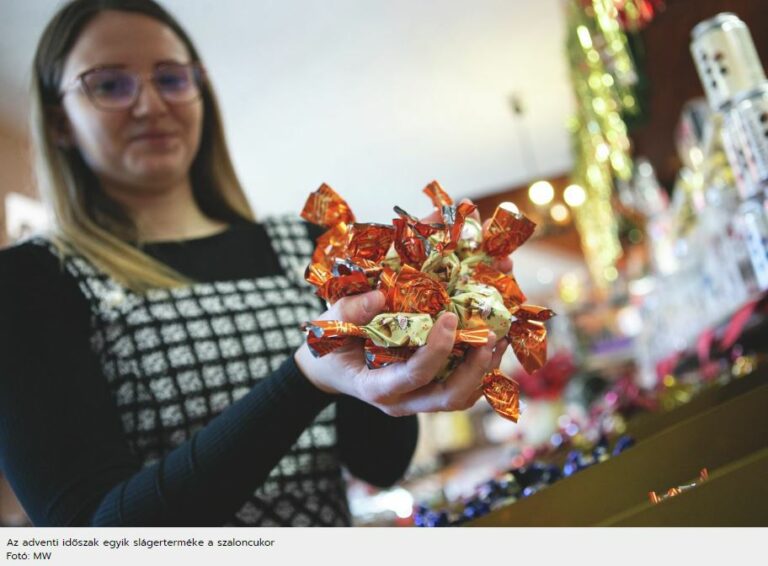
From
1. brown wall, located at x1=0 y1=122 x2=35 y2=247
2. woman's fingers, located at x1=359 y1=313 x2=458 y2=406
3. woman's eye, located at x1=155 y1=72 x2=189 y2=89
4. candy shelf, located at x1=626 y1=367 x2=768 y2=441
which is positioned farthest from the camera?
brown wall, located at x1=0 y1=122 x2=35 y2=247

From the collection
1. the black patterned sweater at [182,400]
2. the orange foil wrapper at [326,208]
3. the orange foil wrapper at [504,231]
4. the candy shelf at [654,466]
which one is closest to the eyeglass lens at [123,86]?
the black patterned sweater at [182,400]

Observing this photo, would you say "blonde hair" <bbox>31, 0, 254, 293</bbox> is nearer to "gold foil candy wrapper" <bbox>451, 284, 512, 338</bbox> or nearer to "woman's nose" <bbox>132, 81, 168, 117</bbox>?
"woman's nose" <bbox>132, 81, 168, 117</bbox>

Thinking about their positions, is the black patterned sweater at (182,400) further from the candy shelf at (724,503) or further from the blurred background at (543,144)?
the candy shelf at (724,503)

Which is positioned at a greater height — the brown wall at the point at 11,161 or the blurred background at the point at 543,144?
the brown wall at the point at 11,161

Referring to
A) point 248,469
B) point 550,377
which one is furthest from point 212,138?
Result: point 550,377

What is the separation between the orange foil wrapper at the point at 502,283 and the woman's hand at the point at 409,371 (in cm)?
4

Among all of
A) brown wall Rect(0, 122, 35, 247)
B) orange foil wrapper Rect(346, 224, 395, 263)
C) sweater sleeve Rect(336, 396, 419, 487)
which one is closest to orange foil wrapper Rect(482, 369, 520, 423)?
orange foil wrapper Rect(346, 224, 395, 263)

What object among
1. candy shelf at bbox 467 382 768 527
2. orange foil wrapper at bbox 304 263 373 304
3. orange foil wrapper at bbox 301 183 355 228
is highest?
orange foil wrapper at bbox 301 183 355 228

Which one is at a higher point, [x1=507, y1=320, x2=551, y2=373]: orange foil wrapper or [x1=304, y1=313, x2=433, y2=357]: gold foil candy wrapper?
[x1=304, y1=313, x2=433, y2=357]: gold foil candy wrapper

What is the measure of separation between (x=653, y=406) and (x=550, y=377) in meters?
1.07

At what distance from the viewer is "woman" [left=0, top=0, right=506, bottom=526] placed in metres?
0.48

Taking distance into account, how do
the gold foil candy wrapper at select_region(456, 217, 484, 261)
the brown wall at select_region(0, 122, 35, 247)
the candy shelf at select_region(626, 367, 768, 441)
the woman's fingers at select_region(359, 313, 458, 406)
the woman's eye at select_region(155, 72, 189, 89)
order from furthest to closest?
the brown wall at select_region(0, 122, 35, 247), the woman's eye at select_region(155, 72, 189, 89), the candy shelf at select_region(626, 367, 768, 441), the gold foil candy wrapper at select_region(456, 217, 484, 261), the woman's fingers at select_region(359, 313, 458, 406)

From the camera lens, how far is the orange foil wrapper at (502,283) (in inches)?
17.9
